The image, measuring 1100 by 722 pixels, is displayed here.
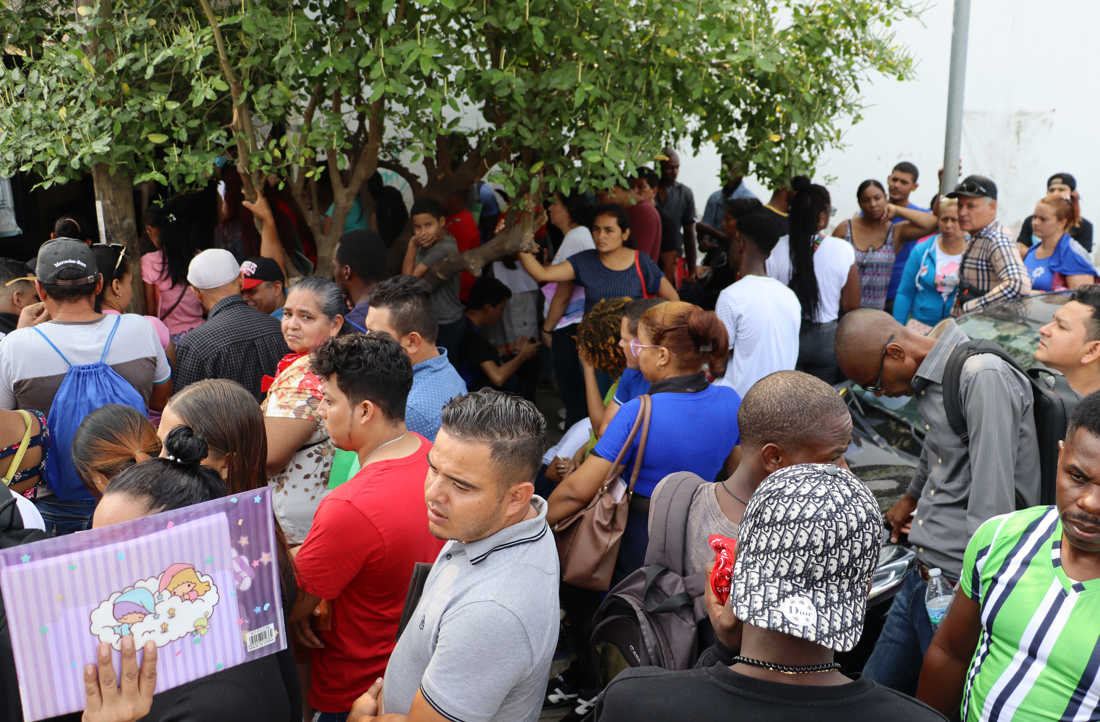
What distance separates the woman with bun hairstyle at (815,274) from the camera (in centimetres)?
525

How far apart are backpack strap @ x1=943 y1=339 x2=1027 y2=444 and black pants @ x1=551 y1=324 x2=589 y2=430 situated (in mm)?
2868

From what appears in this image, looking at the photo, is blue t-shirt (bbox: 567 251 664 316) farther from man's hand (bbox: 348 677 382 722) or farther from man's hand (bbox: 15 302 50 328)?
man's hand (bbox: 348 677 382 722)

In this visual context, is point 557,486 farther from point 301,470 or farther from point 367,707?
point 367,707

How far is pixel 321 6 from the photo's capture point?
4129mm

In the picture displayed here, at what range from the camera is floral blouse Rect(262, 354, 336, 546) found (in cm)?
292

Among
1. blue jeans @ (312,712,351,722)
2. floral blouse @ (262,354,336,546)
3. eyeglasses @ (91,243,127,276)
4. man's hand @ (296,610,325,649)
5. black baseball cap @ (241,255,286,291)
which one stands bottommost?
blue jeans @ (312,712,351,722)

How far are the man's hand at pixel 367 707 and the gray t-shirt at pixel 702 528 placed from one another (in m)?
0.90

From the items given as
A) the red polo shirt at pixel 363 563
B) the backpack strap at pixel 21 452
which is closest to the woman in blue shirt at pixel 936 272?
the red polo shirt at pixel 363 563

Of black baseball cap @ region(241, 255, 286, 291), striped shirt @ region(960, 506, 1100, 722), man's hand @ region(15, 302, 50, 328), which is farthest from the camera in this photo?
black baseball cap @ region(241, 255, 286, 291)

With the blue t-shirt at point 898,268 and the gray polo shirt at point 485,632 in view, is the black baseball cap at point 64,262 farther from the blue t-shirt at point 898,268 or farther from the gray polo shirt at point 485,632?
the blue t-shirt at point 898,268

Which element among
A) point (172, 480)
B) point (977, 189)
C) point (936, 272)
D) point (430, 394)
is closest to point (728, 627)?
point (172, 480)

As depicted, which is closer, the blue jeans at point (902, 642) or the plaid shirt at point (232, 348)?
the blue jeans at point (902, 642)

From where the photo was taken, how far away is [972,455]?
2477 mm

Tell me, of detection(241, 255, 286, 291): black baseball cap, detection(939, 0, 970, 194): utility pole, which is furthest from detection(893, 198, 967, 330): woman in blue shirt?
detection(241, 255, 286, 291): black baseball cap
